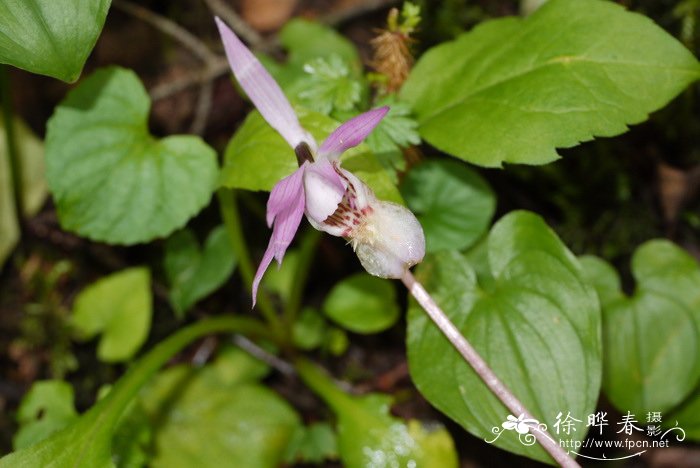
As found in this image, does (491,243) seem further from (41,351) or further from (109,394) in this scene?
(41,351)

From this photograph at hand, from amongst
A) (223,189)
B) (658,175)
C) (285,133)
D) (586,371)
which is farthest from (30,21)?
(658,175)

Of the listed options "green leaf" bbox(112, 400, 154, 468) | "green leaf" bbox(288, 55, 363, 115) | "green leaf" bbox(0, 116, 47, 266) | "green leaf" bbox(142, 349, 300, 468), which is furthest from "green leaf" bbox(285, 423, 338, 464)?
"green leaf" bbox(0, 116, 47, 266)

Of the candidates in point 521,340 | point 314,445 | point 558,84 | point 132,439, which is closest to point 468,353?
point 521,340

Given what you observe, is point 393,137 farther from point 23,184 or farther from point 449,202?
point 23,184

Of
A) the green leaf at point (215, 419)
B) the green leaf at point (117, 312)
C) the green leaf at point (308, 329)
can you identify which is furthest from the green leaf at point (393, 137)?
the green leaf at point (117, 312)

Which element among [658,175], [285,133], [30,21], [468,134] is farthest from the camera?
[658,175]
